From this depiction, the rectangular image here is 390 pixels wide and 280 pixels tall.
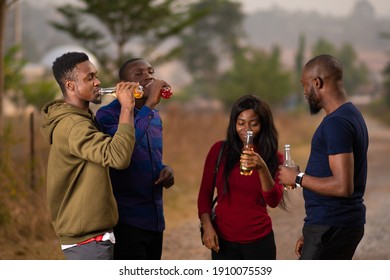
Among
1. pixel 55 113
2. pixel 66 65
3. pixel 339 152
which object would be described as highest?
pixel 66 65

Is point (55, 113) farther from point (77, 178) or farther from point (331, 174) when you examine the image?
point (331, 174)

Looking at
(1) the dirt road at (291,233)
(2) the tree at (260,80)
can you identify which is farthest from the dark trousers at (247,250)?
(2) the tree at (260,80)

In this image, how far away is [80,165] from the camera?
9.97 feet

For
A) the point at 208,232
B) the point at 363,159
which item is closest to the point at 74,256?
the point at 208,232

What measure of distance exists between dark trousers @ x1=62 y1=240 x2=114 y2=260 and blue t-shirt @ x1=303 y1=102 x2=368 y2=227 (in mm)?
794

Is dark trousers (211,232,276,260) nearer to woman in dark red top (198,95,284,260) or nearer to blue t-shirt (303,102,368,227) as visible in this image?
woman in dark red top (198,95,284,260)

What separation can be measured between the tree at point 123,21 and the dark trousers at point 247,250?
66.4 feet

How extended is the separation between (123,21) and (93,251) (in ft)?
72.3

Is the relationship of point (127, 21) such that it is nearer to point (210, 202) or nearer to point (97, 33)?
point (97, 33)

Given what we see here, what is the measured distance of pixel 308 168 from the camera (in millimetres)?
3049

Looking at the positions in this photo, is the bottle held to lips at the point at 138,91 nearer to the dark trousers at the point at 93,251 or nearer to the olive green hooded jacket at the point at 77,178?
the olive green hooded jacket at the point at 77,178

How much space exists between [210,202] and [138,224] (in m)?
0.36

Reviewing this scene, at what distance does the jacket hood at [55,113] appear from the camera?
10.1 ft

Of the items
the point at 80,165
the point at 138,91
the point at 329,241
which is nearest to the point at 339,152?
the point at 329,241
